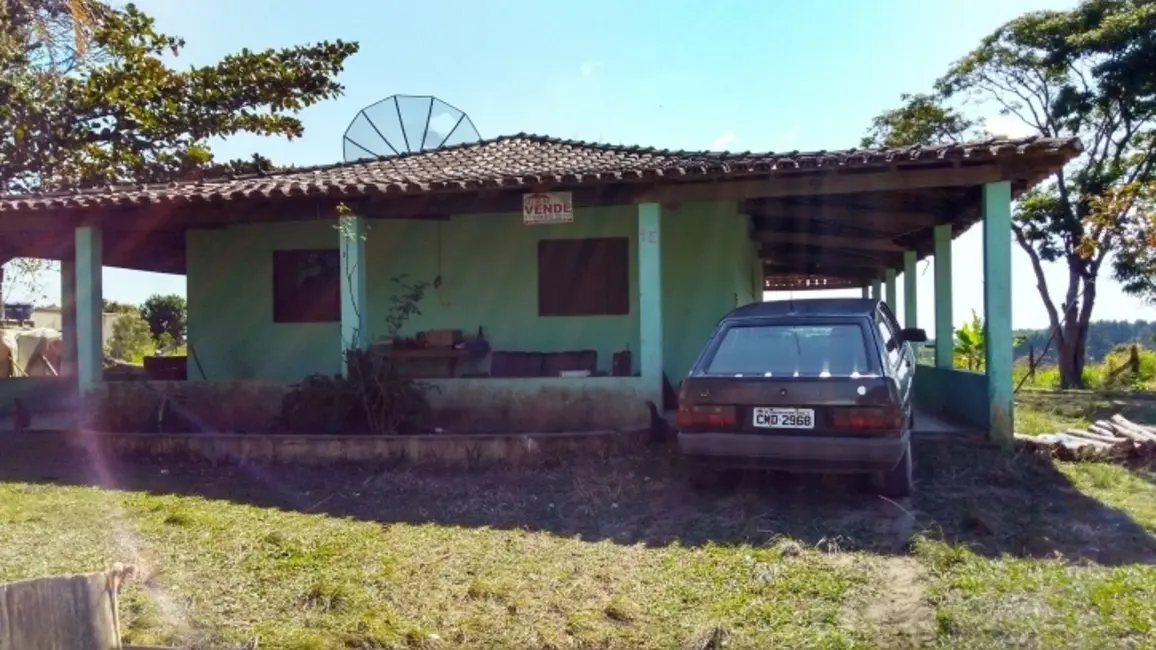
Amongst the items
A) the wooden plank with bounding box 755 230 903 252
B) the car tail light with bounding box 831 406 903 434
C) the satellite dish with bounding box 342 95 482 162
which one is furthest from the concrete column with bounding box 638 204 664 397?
the satellite dish with bounding box 342 95 482 162

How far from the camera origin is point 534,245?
1104 cm

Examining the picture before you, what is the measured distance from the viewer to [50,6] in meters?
11.3

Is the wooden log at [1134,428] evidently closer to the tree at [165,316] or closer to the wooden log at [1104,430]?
the wooden log at [1104,430]

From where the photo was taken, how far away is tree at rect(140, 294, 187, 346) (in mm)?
30453

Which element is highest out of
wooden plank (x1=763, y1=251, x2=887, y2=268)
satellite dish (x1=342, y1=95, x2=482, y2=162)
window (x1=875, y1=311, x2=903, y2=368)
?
satellite dish (x1=342, y1=95, x2=482, y2=162)

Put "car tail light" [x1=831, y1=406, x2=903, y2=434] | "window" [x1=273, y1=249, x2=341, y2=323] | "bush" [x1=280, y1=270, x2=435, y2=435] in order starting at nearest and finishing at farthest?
"car tail light" [x1=831, y1=406, x2=903, y2=434], "bush" [x1=280, y1=270, x2=435, y2=435], "window" [x1=273, y1=249, x2=341, y2=323]

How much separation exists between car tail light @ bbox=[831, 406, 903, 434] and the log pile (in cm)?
305

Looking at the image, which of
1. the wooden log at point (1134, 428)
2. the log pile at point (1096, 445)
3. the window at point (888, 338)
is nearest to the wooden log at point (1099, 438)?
the log pile at point (1096, 445)

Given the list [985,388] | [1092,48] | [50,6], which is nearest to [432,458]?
[985,388]

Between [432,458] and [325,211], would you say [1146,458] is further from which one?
[325,211]

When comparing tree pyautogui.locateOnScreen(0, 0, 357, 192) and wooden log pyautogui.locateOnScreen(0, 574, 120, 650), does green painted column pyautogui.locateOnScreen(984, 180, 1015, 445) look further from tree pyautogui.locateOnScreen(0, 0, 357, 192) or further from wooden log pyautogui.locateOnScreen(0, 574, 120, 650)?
tree pyautogui.locateOnScreen(0, 0, 357, 192)

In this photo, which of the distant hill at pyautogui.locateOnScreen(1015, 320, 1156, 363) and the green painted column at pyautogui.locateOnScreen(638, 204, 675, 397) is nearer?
the green painted column at pyautogui.locateOnScreen(638, 204, 675, 397)

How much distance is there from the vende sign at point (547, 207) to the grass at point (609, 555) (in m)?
2.89

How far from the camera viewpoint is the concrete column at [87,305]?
32.6ft
